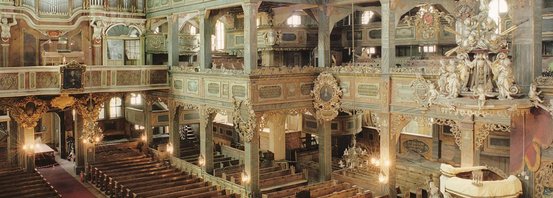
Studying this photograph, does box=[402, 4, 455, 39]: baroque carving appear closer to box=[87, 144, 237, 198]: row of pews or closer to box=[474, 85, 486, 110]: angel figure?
box=[474, 85, 486, 110]: angel figure

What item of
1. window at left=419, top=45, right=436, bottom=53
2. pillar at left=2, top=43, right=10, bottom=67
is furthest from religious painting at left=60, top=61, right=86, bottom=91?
window at left=419, top=45, right=436, bottom=53

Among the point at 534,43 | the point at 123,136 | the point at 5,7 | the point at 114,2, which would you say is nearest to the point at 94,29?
the point at 114,2

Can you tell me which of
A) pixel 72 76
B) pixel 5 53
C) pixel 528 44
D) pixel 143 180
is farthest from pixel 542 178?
pixel 5 53

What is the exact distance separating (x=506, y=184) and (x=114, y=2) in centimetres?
2131

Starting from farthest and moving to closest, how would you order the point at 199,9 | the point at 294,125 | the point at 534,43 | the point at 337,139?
the point at 294,125 < the point at 337,139 < the point at 199,9 < the point at 534,43

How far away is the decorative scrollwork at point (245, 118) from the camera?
2075 centimetres

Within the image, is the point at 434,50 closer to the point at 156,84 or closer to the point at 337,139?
the point at 337,139

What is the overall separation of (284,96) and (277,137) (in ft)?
25.3

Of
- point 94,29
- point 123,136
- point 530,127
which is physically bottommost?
point 123,136

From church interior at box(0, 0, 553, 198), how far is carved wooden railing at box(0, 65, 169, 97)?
54 mm

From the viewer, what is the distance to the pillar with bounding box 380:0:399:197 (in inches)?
752

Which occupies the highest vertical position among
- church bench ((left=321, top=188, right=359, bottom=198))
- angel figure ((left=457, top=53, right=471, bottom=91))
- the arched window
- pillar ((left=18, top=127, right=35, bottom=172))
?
the arched window

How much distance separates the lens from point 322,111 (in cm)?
2219

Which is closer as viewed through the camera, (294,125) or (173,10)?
(173,10)
